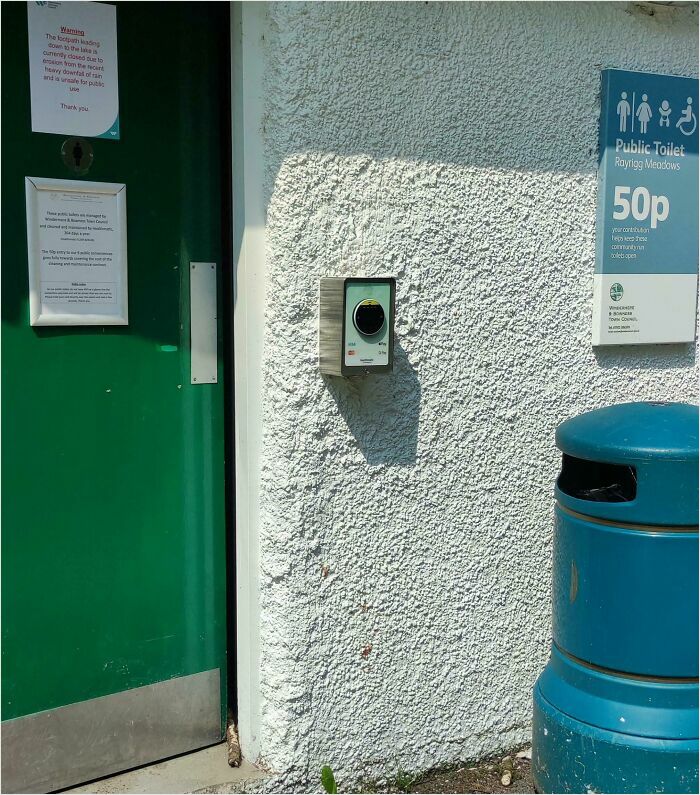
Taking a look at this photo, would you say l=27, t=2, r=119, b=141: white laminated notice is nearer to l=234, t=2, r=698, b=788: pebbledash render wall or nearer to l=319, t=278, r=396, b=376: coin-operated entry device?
l=234, t=2, r=698, b=788: pebbledash render wall

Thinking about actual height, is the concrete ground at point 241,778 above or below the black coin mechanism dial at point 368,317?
below

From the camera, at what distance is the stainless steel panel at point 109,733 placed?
9.33ft

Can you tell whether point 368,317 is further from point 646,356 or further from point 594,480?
point 646,356

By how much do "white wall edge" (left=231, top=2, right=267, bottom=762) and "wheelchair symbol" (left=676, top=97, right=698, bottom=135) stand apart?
179cm

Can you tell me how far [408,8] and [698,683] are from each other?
2345 mm

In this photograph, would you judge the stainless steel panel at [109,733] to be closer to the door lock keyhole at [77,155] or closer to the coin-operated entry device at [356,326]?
the coin-operated entry device at [356,326]

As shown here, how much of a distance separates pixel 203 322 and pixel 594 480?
4.60ft

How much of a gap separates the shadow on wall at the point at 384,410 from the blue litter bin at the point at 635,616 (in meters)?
0.60

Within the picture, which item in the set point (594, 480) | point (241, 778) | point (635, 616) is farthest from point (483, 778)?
point (594, 480)

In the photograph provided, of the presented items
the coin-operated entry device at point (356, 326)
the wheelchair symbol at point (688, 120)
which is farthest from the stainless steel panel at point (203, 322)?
the wheelchair symbol at point (688, 120)

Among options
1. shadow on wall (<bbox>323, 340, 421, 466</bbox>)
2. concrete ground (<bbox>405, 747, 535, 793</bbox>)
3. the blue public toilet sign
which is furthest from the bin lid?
concrete ground (<bbox>405, 747, 535, 793</bbox>)

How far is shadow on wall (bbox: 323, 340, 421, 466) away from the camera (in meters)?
3.03

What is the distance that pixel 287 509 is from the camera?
297 cm

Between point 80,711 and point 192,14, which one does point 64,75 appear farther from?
point 80,711
